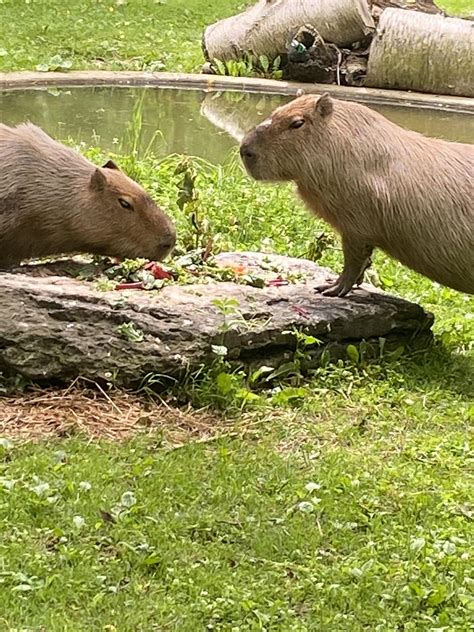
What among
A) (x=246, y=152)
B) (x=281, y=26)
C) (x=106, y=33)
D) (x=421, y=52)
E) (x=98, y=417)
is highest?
(x=246, y=152)

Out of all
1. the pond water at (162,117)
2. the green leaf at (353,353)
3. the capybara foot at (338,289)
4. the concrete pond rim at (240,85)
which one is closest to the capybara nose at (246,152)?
the capybara foot at (338,289)

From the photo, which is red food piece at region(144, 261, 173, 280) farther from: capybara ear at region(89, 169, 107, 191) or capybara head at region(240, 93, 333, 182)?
capybara head at region(240, 93, 333, 182)

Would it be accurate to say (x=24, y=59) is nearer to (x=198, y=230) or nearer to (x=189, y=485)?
(x=198, y=230)

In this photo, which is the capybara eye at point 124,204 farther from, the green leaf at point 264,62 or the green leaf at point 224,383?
the green leaf at point 264,62

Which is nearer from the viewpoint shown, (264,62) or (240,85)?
(240,85)

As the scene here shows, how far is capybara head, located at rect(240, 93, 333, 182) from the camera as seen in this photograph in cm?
526

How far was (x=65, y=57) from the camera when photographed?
12.6 meters

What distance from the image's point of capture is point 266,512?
12.6 ft

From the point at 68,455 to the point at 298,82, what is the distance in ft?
28.9

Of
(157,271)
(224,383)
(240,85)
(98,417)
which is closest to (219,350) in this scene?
(224,383)

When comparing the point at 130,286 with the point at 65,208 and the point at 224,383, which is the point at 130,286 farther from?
the point at 224,383

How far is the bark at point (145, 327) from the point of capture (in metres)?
4.56

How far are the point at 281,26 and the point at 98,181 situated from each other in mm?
7538

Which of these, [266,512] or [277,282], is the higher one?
[277,282]
